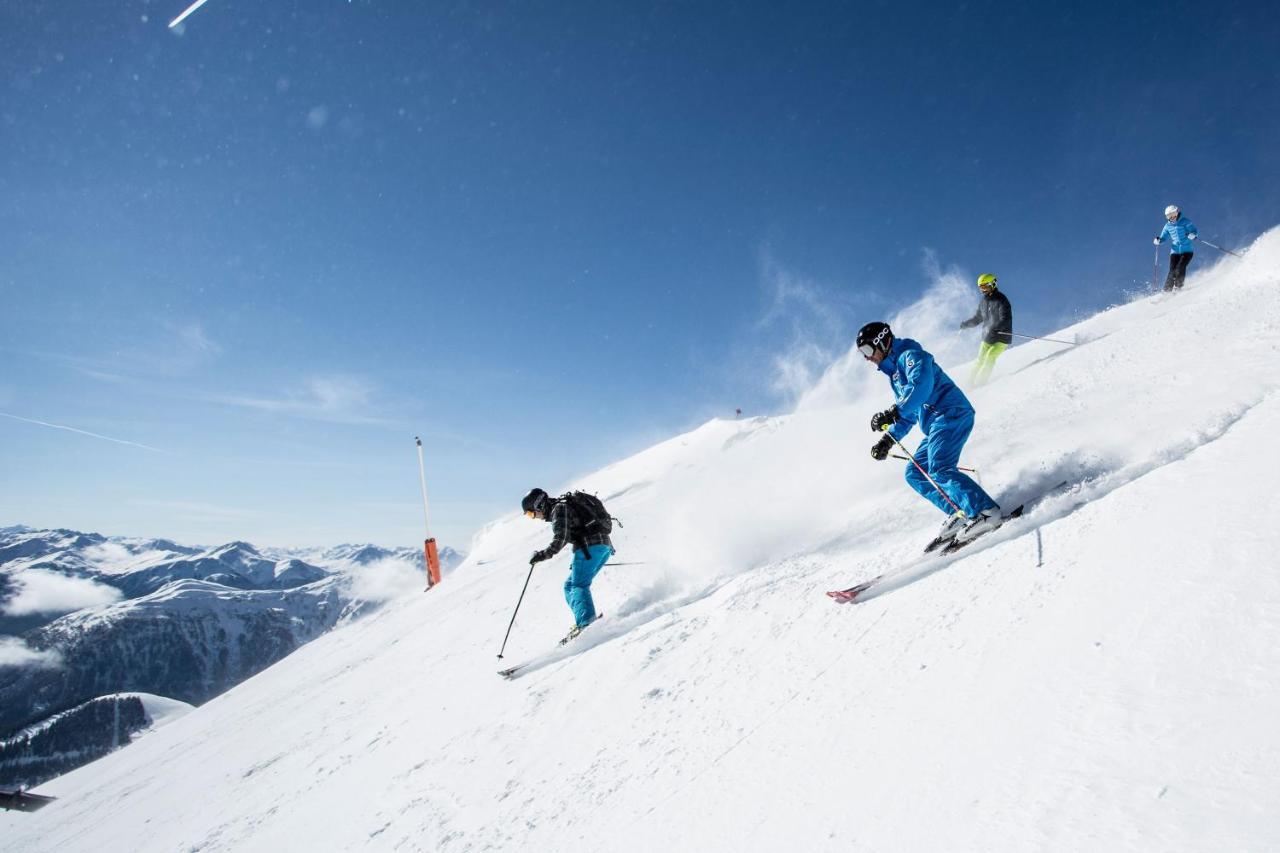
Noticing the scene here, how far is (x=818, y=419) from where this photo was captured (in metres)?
14.0

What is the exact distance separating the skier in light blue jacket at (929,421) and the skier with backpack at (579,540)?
3944mm

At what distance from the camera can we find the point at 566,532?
819 cm

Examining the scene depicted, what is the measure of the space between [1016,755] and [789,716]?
4.84 feet

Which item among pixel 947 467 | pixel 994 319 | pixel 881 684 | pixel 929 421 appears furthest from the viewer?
pixel 994 319

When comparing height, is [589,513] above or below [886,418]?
above

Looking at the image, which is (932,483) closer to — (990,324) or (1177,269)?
(990,324)

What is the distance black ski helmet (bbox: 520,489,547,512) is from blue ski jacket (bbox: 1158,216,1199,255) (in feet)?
53.2

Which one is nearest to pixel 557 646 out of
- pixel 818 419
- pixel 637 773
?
pixel 637 773

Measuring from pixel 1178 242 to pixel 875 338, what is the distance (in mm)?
14031

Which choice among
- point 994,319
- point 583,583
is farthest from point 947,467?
point 994,319

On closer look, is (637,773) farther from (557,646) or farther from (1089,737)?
(557,646)

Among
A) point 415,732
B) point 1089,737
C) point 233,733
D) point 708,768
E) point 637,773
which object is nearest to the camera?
point 1089,737

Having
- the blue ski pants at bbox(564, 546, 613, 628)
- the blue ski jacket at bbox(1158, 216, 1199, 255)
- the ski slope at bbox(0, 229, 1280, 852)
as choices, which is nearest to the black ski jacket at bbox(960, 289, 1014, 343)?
the ski slope at bbox(0, 229, 1280, 852)

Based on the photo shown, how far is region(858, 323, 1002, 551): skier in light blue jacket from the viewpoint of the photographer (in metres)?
Result: 5.48
